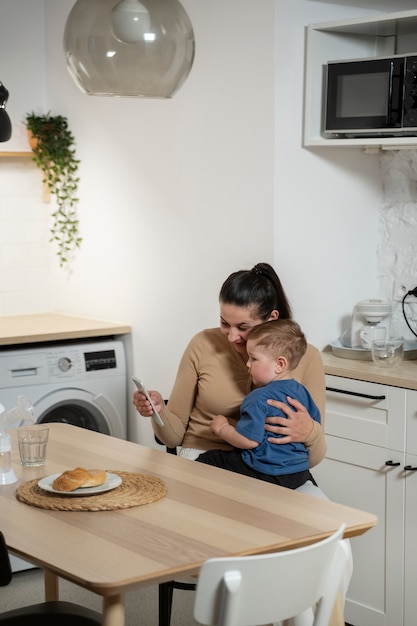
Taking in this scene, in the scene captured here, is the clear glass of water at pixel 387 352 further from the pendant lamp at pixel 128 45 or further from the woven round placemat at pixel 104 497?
the pendant lamp at pixel 128 45

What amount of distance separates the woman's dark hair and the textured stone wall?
0.97 m

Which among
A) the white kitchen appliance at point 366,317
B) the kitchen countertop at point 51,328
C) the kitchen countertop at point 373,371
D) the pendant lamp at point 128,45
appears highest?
the pendant lamp at point 128,45

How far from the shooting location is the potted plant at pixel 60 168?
4578mm

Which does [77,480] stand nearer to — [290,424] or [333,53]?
[290,424]

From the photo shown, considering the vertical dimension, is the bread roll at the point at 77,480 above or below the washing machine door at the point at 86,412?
above

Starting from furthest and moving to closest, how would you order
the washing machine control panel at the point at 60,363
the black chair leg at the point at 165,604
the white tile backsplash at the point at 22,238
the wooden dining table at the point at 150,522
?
the white tile backsplash at the point at 22,238 < the washing machine control panel at the point at 60,363 < the black chair leg at the point at 165,604 < the wooden dining table at the point at 150,522

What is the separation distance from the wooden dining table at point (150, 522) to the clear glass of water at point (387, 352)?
3.55ft

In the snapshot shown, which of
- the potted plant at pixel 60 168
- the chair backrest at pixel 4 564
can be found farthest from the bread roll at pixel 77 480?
the potted plant at pixel 60 168

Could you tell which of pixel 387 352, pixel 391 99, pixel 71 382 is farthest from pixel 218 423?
pixel 71 382

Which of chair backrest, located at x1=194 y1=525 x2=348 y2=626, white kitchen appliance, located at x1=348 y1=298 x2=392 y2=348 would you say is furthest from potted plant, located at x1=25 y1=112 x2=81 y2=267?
chair backrest, located at x1=194 y1=525 x2=348 y2=626

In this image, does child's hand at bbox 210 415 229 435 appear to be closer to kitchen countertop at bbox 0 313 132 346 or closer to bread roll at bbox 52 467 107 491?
bread roll at bbox 52 467 107 491

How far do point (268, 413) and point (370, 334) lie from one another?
3.34 ft

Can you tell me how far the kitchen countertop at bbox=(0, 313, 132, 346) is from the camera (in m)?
4.05

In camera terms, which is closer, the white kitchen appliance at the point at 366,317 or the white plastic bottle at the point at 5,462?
the white plastic bottle at the point at 5,462
